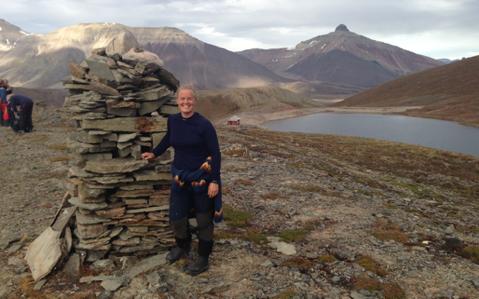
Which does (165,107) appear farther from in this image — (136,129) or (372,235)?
(372,235)

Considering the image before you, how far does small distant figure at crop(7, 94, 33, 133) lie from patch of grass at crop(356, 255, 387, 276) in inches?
1079

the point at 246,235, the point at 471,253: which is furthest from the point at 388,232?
the point at 246,235

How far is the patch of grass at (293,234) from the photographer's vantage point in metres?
13.6

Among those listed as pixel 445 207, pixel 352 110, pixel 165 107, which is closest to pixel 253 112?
pixel 352 110

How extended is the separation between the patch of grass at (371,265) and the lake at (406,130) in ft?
226

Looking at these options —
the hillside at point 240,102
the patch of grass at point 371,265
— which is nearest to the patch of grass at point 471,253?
the patch of grass at point 371,265

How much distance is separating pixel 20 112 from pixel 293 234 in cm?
2661

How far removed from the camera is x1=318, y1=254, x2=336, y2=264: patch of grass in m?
12.0

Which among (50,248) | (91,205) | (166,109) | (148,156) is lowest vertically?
(50,248)

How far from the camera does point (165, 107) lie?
1147cm

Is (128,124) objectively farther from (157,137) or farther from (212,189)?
(212,189)

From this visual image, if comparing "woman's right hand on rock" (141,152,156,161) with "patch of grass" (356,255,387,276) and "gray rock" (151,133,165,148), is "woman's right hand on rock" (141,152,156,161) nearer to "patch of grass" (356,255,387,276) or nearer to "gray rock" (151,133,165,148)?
"gray rock" (151,133,165,148)

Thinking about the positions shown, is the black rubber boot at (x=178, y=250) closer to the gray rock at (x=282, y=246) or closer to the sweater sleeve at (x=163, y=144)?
the sweater sleeve at (x=163, y=144)

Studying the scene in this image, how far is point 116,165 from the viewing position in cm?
1075
